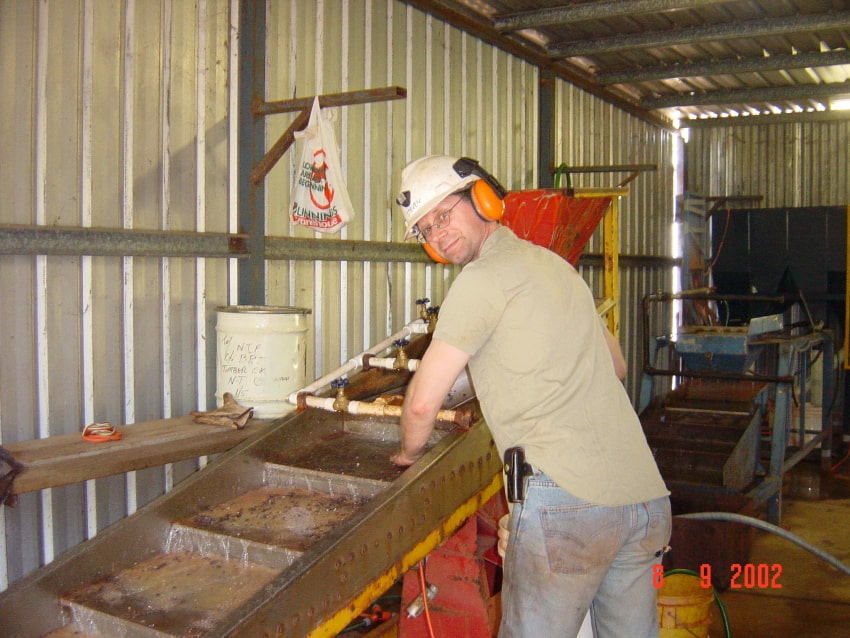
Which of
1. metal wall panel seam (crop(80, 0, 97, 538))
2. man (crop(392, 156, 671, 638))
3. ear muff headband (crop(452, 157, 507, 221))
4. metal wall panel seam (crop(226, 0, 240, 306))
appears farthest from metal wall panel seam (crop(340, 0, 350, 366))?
man (crop(392, 156, 671, 638))

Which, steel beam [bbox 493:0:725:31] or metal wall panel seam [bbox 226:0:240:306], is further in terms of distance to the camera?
steel beam [bbox 493:0:725:31]

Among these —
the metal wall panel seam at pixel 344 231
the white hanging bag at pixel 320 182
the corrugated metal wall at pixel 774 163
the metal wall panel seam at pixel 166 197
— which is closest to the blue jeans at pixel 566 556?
the white hanging bag at pixel 320 182

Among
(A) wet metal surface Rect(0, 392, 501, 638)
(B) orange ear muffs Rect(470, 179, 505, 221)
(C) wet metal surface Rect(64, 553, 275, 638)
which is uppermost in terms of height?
(B) orange ear muffs Rect(470, 179, 505, 221)

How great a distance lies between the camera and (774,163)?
976 cm

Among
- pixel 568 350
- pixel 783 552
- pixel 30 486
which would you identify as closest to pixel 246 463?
pixel 30 486

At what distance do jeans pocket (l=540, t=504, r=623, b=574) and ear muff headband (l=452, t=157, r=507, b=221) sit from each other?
86 cm

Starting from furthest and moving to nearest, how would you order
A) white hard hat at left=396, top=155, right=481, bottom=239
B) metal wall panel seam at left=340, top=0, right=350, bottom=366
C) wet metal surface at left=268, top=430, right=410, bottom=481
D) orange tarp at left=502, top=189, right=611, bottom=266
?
orange tarp at left=502, top=189, right=611, bottom=266 < metal wall panel seam at left=340, top=0, right=350, bottom=366 < wet metal surface at left=268, top=430, right=410, bottom=481 < white hard hat at left=396, top=155, right=481, bottom=239

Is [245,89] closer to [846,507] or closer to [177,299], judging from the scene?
[177,299]

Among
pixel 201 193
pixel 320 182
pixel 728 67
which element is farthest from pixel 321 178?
pixel 728 67

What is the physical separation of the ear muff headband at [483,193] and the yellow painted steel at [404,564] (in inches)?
41.2

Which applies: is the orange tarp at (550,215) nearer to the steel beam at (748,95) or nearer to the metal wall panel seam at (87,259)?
the metal wall panel seam at (87,259)

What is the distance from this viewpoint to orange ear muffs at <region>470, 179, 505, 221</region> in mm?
2387

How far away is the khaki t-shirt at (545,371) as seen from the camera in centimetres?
217

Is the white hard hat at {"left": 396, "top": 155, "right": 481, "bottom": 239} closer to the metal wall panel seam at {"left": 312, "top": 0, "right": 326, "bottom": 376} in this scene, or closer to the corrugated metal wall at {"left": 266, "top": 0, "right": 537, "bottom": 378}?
the corrugated metal wall at {"left": 266, "top": 0, "right": 537, "bottom": 378}
